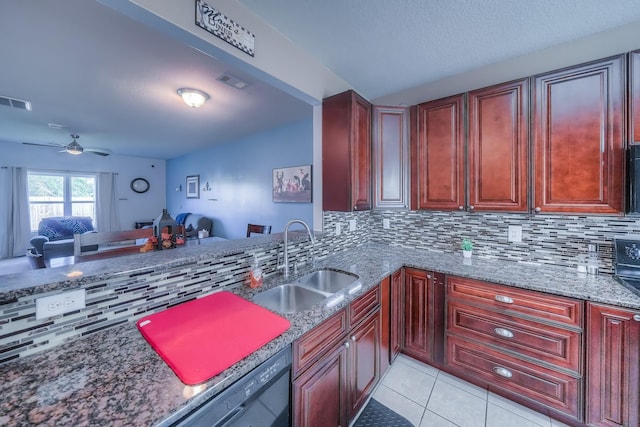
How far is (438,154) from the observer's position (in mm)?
2020

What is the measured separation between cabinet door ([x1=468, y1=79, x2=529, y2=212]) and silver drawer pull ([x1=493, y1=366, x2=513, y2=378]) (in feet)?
3.54

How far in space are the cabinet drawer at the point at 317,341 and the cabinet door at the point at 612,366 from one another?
Answer: 4.60ft

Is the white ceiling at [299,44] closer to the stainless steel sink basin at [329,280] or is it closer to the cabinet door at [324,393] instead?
the stainless steel sink basin at [329,280]

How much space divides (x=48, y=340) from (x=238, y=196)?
4.19 meters

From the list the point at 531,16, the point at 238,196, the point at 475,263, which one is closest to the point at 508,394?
the point at 475,263

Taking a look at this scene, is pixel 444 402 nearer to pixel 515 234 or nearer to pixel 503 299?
pixel 503 299

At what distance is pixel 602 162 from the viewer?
145 cm

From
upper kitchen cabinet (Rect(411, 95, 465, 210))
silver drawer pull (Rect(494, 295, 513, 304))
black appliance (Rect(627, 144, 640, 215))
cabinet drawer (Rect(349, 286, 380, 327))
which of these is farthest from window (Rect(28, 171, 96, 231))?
black appliance (Rect(627, 144, 640, 215))

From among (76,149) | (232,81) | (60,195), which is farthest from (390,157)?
(60,195)

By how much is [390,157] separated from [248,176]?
3259 millimetres

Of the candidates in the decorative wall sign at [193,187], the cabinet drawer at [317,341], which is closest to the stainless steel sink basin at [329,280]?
the cabinet drawer at [317,341]

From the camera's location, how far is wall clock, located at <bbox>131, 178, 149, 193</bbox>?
6871 mm

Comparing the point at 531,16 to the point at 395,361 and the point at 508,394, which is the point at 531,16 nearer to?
the point at 508,394

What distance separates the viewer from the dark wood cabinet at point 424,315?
1.85 m
